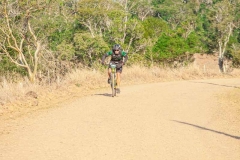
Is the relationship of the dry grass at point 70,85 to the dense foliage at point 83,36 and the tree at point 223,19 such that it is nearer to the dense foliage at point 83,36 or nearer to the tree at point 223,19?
the dense foliage at point 83,36

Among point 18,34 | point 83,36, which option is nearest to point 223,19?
point 83,36

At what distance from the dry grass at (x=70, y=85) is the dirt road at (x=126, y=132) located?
3.45 ft

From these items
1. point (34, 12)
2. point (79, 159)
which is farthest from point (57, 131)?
point (34, 12)

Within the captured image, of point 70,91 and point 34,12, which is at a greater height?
point 34,12

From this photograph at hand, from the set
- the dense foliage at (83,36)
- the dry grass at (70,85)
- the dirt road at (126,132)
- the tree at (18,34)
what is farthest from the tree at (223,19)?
the dirt road at (126,132)

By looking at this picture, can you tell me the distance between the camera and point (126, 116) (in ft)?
29.4

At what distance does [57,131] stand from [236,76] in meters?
18.5

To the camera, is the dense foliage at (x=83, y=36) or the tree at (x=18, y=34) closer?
the tree at (x=18, y=34)

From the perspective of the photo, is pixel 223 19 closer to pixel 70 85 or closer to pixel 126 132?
pixel 70 85

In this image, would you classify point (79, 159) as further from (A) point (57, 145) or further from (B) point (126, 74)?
(B) point (126, 74)

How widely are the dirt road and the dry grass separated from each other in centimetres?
105

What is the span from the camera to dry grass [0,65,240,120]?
1070 centimetres

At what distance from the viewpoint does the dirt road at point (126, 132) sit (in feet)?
19.2

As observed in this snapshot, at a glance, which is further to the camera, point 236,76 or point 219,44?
point 219,44
